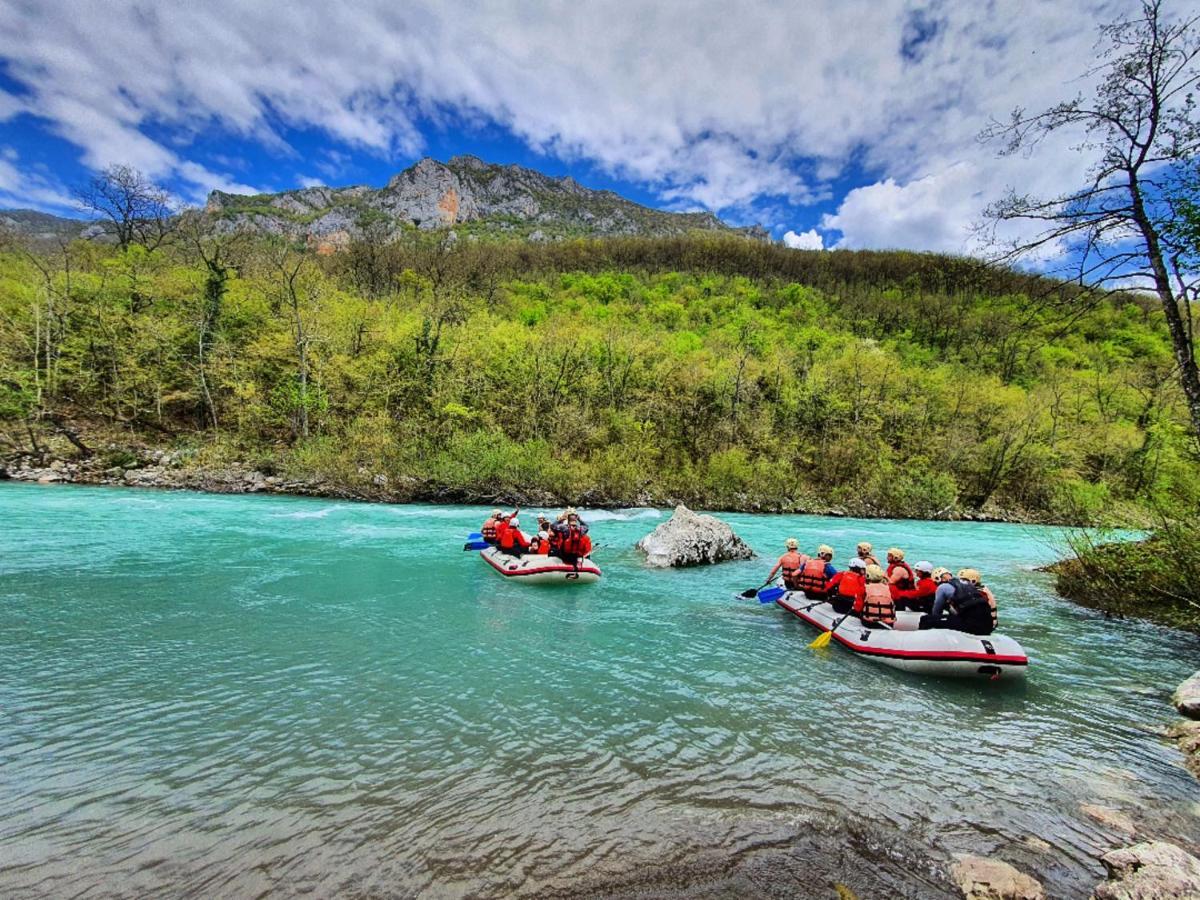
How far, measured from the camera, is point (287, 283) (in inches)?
1389

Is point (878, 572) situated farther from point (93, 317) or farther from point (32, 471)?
point (93, 317)

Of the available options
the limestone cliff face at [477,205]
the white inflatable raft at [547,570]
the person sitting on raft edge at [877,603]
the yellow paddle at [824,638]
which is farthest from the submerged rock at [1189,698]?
the limestone cliff face at [477,205]

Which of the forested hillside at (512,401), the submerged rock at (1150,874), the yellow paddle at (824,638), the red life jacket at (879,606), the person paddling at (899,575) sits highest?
the forested hillside at (512,401)

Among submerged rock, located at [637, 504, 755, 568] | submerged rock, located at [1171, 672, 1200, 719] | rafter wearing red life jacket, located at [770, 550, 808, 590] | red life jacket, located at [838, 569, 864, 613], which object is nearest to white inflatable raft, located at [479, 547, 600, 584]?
submerged rock, located at [637, 504, 755, 568]

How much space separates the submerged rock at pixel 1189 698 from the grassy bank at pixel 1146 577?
1.41m

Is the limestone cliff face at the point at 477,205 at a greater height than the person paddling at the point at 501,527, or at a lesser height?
greater

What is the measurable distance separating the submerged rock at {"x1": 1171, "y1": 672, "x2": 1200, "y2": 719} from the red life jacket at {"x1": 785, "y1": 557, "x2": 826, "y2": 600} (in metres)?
4.75

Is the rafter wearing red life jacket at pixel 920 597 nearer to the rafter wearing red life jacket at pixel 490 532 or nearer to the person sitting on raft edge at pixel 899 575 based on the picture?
the person sitting on raft edge at pixel 899 575

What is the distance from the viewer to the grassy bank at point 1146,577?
343 inches

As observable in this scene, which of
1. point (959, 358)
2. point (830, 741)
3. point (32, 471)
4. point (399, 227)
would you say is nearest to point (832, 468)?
point (959, 358)

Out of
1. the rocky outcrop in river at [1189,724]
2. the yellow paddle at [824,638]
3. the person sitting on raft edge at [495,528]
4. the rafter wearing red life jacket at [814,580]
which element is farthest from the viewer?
the person sitting on raft edge at [495,528]

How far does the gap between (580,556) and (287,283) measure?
32.2m

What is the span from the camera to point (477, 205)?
133 meters

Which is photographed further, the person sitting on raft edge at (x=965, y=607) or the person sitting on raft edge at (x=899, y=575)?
the person sitting on raft edge at (x=899, y=575)
